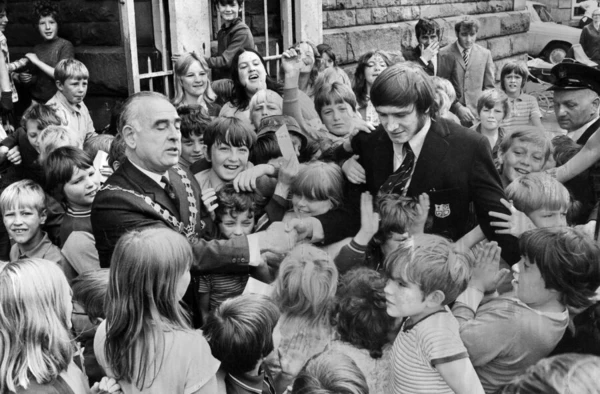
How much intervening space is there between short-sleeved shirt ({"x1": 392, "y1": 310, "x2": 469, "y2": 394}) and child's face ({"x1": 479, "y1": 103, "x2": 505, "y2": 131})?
0.99 metres

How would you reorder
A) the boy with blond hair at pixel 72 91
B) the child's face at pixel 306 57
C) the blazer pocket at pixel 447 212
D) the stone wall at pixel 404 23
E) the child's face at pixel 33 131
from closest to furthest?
the blazer pocket at pixel 447 212 < the child's face at pixel 33 131 < the boy with blond hair at pixel 72 91 < the child's face at pixel 306 57 < the stone wall at pixel 404 23

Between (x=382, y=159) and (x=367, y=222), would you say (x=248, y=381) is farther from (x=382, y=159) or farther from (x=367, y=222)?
(x=382, y=159)

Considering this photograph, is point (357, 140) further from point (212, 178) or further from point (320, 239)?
point (212, 178)

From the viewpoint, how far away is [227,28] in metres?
5.71

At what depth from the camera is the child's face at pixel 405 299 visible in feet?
7.38

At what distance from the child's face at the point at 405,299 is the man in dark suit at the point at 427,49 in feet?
11.3

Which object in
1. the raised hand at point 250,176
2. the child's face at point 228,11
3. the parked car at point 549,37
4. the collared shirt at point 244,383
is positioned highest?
the child's face at point 228,11

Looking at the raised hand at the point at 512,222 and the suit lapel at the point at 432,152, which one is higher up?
the suit lapel at the point at 432,152

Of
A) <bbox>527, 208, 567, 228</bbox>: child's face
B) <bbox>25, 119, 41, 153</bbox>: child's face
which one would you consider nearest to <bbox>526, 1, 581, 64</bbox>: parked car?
<bbox>527, 208, 567, 228</bbox>: child's face

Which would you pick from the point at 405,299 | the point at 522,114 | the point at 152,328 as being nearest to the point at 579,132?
the point at 522,114

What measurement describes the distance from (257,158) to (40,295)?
161 cm

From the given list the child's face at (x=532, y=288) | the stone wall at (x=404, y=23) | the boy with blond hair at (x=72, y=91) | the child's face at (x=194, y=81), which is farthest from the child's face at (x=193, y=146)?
the stone wall at (x=404, y=23)

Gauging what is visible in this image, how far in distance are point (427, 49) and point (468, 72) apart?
1093mm

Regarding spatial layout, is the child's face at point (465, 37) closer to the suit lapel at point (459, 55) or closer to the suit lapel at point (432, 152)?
the suit lapel at point (459, 55)
